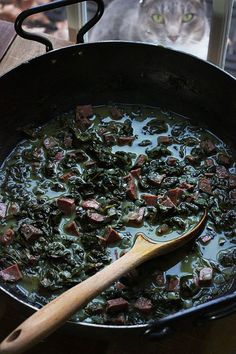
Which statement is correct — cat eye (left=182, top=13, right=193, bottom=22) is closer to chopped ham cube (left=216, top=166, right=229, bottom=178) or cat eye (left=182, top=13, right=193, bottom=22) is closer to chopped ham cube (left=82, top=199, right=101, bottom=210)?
chopped ham cube (left=216, top=166, right=229, bottom=178)

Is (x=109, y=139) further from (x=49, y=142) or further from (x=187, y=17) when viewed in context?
(x=187, y=17)

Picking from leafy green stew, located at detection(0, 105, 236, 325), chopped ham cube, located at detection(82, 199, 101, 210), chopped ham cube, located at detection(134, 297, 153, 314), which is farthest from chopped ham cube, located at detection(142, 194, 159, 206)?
chopped ham cube, located at detection(134, 297, 153, 314)

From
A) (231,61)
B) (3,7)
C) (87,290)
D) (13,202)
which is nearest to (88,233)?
(13,202)

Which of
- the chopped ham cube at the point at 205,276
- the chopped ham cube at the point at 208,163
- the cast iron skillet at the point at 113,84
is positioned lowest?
the chopped ham cube at the point at 205,276

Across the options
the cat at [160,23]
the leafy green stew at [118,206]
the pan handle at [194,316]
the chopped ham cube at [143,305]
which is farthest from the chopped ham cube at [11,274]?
the cat at [160,23]

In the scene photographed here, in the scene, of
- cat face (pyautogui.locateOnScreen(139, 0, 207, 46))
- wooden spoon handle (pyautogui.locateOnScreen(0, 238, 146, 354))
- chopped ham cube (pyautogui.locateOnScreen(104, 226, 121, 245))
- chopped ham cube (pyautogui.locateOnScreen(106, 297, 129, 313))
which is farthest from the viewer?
cat face (pyautogui.locateOnScreen(139, 0, 207, 46))

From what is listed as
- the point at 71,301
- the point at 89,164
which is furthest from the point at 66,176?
the point at 71,301

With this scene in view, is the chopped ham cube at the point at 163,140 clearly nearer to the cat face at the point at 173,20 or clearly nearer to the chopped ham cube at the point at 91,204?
the chopped ham cube at the point at 91,204
